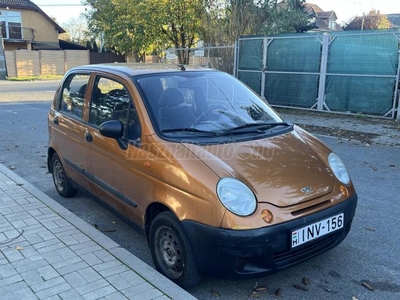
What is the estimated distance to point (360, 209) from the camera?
14.9 ft

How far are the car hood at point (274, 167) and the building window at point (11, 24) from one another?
146 feet

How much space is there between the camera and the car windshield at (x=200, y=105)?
339cm

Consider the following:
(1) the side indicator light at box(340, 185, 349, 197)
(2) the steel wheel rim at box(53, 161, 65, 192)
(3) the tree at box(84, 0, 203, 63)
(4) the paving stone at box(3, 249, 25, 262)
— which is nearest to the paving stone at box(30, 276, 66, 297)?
(4) the paving stone at box(3, 249, 25, 262)

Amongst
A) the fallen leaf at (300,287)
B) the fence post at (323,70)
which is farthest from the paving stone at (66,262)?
the fence post at (323,70)

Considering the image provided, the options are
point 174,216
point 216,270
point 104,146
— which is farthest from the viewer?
point 104,146

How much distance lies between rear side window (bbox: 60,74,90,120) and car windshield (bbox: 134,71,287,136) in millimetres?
1060

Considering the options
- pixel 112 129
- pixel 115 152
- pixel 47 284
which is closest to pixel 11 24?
pixel 115 152

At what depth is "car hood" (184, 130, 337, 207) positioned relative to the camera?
2801 mm

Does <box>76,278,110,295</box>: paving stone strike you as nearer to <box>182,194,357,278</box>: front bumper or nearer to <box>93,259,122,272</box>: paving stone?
<box>93,259,122,272</box>: paving stone

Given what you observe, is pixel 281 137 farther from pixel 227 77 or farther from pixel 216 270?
pixel 216 270

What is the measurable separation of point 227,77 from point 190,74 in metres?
0.53

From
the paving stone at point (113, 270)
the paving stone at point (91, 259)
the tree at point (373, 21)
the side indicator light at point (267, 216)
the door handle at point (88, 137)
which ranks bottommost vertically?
the paving stone at point (91, 259)

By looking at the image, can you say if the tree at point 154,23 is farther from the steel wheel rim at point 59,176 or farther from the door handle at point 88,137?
the door handle at point 88,137

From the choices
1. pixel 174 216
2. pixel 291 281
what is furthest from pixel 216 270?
pixel 291 281
